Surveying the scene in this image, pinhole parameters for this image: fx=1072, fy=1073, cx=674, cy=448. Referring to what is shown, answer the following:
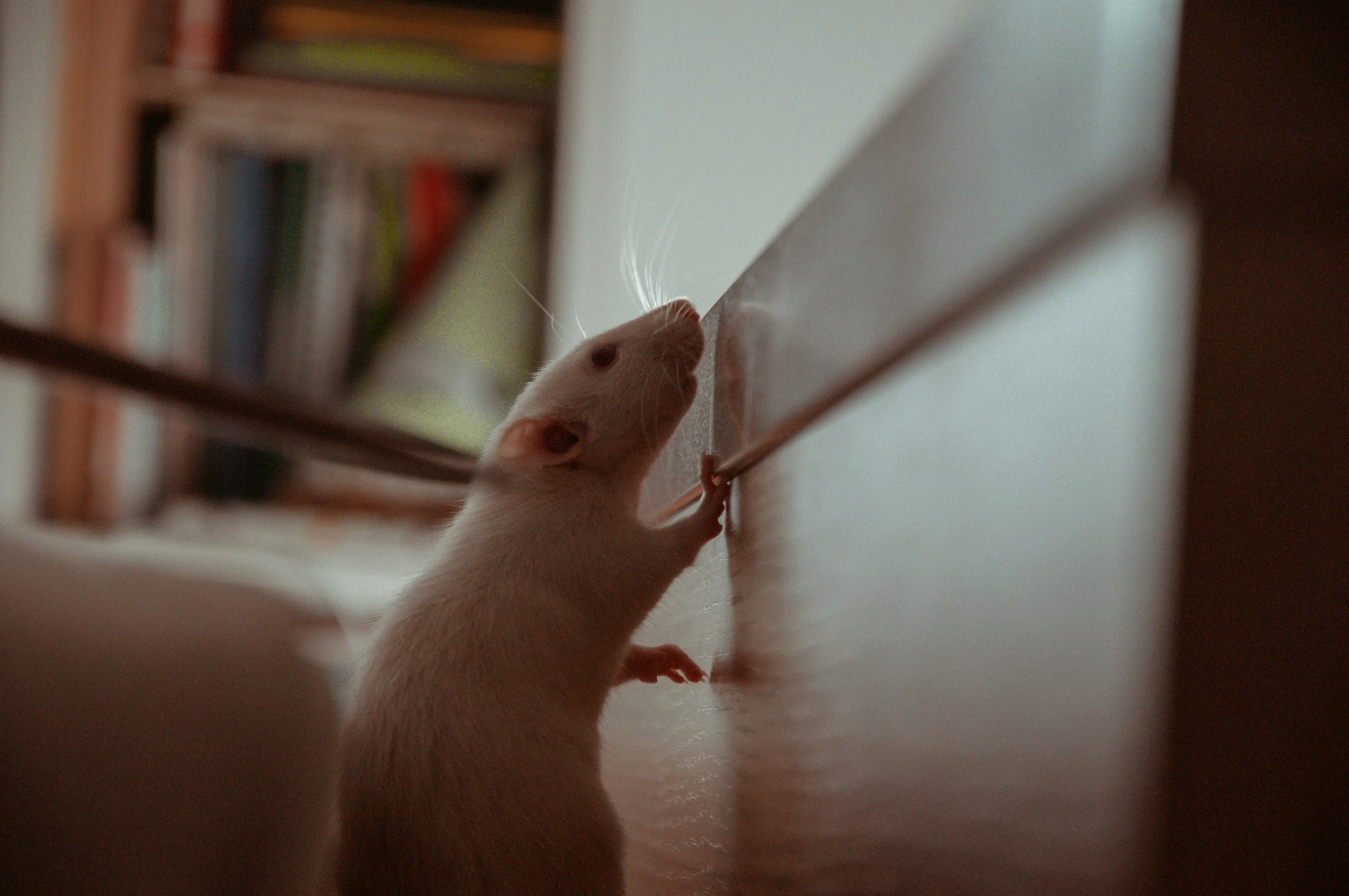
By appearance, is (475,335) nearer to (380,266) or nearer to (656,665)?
(380,266)

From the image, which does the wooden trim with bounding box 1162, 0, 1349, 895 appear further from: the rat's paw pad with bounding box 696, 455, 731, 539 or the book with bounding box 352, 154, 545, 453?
the book with bounding box 352, 154, 545, 453

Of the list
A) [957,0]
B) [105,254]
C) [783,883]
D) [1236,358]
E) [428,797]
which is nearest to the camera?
[1236,358]

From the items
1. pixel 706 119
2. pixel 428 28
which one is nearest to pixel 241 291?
pixel 428 28

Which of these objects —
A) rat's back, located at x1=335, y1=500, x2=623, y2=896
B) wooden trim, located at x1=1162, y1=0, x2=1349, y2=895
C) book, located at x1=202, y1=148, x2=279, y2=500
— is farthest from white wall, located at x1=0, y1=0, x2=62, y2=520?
wooden trim, located at x1=1162, y1=0, x2=1349, y2=895

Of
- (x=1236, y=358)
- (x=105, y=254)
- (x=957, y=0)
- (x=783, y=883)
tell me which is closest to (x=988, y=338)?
(x=1236, y=358)

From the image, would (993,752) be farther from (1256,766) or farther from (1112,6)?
(1112,6)

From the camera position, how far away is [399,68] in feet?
7.90

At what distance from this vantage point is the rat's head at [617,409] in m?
0.90

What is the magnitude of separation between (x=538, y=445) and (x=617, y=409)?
76 millimetres

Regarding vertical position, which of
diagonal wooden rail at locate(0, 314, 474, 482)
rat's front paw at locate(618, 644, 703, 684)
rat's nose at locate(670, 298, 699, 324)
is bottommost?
rat's front paw at locate(618, 644, 703, 684)

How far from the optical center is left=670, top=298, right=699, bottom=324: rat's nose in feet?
2.96

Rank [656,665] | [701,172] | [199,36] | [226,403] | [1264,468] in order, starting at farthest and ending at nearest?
[199,36]
[701,172]
[656,665]
[226,403]
[1264,468]

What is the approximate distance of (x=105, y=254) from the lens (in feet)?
7.32

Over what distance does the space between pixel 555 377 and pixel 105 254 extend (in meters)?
1.66
